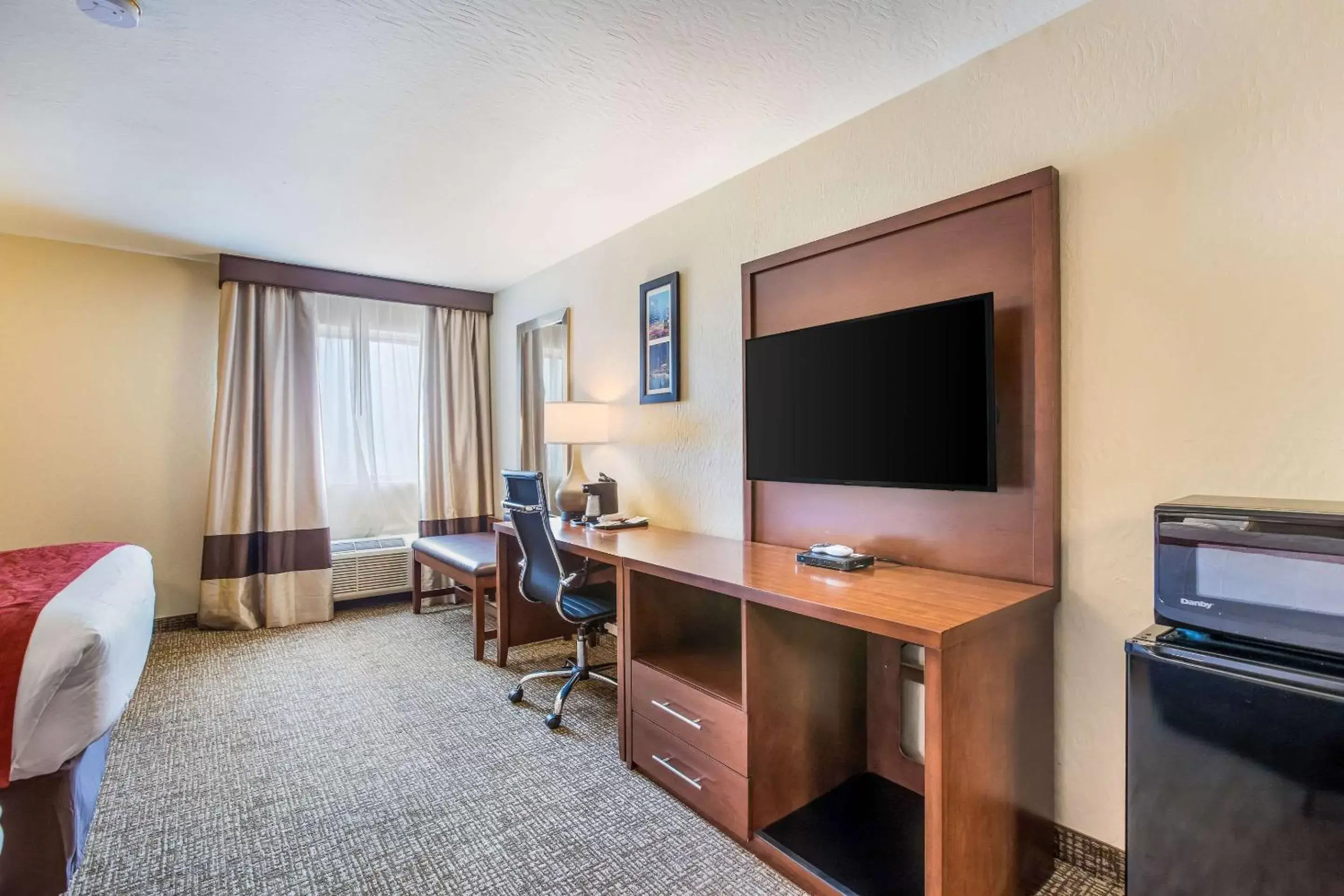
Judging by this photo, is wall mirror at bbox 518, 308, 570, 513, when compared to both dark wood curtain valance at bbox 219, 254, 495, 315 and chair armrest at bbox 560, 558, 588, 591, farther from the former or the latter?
chair armrest at bbox 560, 558, 588, 591

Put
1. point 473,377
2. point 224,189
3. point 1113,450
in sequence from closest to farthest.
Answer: point 1113,450
point 224,189
point 473,377

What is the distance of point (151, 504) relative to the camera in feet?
12.7

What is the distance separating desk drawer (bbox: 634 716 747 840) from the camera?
70.7 inches

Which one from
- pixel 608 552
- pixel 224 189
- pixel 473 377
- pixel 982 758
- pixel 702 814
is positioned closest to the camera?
pixel 982 758

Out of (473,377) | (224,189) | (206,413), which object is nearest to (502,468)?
(473,377)

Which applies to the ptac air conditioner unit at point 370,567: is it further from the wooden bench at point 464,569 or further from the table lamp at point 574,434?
the table lamp at point 574,434

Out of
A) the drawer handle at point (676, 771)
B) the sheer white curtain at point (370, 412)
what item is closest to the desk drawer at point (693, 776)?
the drawer handle at point (676, 771)

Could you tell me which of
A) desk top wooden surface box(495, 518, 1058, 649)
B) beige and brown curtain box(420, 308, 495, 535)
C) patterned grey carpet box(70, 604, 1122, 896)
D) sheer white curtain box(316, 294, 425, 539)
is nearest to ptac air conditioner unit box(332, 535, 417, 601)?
sheer white curtain box(316, 294, 425, 539)

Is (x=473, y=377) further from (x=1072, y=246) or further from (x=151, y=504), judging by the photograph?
(x=1072, y=246)

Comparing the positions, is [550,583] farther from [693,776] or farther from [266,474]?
[266,474]

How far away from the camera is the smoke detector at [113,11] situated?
63.4 inches

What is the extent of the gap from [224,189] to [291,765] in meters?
2.57

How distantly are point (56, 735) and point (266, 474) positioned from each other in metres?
2.61

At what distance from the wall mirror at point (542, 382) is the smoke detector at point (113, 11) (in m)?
2.44
